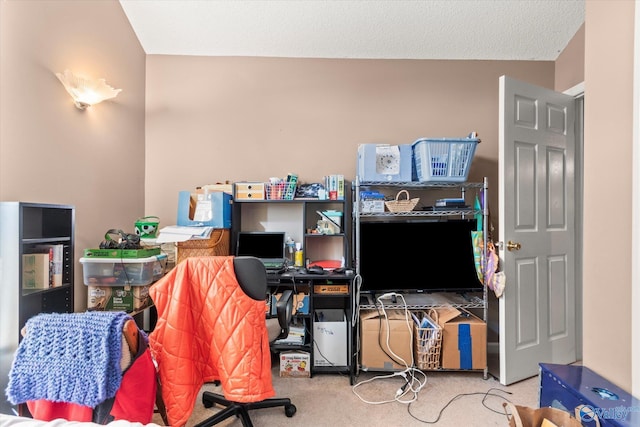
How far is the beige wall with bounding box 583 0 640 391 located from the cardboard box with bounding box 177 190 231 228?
230cm

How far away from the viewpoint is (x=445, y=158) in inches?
83.3

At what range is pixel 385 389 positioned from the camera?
1.92m

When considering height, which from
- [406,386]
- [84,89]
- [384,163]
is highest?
[84,89]

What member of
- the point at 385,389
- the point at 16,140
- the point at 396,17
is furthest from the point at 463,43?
the point at 16,140

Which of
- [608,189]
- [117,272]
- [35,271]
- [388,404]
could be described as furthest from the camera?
[117,272]

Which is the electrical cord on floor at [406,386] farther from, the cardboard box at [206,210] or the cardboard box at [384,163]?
the cardboard box at [206,210]

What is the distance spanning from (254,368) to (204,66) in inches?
103

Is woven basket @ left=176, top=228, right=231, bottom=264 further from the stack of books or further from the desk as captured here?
the stack of books

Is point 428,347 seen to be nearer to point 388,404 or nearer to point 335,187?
point 388,404

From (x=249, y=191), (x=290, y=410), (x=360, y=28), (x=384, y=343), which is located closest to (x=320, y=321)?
(x=384, y=343)

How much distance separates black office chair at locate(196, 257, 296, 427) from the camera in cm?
138

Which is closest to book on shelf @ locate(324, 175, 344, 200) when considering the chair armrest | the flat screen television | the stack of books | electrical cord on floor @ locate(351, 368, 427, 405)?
the flat screen television

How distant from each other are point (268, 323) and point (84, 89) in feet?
6.64

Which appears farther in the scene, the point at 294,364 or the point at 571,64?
the point at 571,64
